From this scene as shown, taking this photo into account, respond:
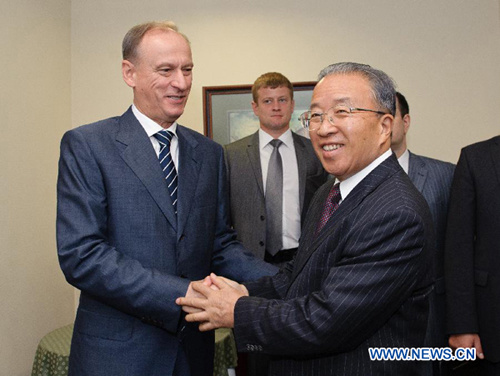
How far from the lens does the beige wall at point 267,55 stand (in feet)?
12.4

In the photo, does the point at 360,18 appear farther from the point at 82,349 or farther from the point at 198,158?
the point at 82,349

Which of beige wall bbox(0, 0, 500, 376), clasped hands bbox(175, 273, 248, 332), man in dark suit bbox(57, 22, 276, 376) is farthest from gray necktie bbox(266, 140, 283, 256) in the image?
clasped hands bbox(175, 273, 248, 332)

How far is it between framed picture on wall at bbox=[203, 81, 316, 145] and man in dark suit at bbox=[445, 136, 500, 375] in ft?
5.93

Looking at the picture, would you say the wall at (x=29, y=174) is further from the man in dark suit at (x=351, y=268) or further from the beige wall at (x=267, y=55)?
the man in dark suit at (x=351, y=268)

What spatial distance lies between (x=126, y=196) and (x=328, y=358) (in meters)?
0.81

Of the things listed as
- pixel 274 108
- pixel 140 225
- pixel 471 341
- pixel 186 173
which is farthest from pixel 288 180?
pixel 140 225

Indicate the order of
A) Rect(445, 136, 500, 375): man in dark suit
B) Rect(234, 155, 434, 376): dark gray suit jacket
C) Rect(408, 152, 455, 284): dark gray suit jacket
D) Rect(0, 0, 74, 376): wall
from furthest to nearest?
Rect(0, 0, 74, 376): wall → Rect(408, 152, 455, 284): dark gray suit jacket → Rect(445, 136, 500, 375): man in dark suit → Rect(234, 155, 434, 376): dark gray suit jacket

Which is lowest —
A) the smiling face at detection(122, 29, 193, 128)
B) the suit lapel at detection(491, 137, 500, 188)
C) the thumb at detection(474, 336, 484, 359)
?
the thumb at detection(474, 336, 484, 359)

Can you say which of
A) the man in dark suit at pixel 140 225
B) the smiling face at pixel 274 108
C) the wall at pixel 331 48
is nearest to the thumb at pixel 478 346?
the man in dark suit at pixel 140 225

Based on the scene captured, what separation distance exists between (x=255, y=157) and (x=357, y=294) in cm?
205

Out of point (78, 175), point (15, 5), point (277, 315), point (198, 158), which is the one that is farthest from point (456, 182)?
point (15, 5)

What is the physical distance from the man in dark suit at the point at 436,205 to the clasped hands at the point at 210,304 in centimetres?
141

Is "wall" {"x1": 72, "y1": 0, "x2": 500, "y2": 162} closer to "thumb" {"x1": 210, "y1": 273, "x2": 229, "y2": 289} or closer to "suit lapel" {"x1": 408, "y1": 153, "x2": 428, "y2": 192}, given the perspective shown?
"suit lapel" {"x1": 408, "y1": 153, "x2": 428, "y2": 192}

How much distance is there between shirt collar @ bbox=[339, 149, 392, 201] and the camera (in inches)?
67.2
